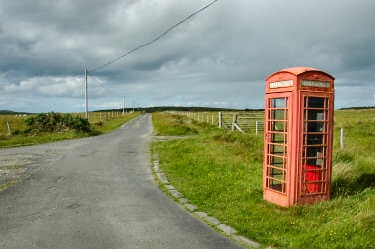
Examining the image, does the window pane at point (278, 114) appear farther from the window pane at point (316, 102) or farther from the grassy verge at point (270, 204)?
the grassy verge at point (270, 204)

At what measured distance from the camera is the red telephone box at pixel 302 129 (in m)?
5.05

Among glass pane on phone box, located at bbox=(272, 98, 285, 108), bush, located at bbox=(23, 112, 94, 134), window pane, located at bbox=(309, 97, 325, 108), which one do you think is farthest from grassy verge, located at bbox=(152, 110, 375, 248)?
bush, located at bbox=(23, 112, 94, 134)

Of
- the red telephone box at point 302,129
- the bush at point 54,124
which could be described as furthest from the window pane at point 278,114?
the bush at point 54,124

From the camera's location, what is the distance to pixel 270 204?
5449 mm

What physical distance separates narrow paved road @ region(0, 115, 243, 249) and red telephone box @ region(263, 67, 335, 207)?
76.0 inches

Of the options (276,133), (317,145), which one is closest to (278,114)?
(276,133)

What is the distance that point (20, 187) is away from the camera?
703 cm

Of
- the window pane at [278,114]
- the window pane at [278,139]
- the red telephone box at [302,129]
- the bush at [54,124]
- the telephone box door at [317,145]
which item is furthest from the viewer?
the bush at [54,124]

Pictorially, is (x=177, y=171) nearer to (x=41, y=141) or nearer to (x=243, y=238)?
(x=243, y=238)

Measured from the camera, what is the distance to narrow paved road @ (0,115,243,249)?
13.4 feet

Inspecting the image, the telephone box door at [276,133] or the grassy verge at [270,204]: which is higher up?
the telephone box door at [276,133]

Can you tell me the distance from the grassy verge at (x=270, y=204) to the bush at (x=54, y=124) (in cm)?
1347

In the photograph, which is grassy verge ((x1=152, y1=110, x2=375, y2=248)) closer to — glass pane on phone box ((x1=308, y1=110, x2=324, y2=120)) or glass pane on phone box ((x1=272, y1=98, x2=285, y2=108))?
glass pane on phone box ((x1=308, y1=110, x2=324, y2=120))

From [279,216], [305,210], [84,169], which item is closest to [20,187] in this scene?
[84,169]
